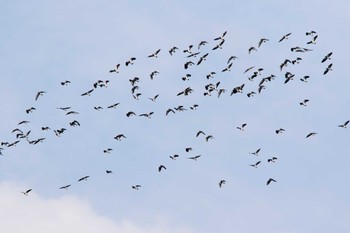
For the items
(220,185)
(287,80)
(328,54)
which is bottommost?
(220,185)

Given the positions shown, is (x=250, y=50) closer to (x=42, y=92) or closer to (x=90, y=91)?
(x=90, y=91)

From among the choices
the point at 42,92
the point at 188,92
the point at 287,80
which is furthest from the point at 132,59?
the point at 287,80

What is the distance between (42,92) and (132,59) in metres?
14.7

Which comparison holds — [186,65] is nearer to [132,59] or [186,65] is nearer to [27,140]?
[132,59]

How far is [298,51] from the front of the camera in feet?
269

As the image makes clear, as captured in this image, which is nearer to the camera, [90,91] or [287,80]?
[287,80]

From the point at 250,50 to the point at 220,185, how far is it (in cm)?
1990

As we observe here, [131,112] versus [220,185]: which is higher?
[131,112]

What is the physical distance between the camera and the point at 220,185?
82.2 meters

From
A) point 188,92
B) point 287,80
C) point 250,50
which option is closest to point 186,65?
point 188,92

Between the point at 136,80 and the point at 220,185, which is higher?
the point at 136,80

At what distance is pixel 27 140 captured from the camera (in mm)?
82875

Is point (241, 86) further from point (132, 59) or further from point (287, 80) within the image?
point (132, 59)

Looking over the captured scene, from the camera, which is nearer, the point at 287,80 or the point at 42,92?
the point at 287,80
